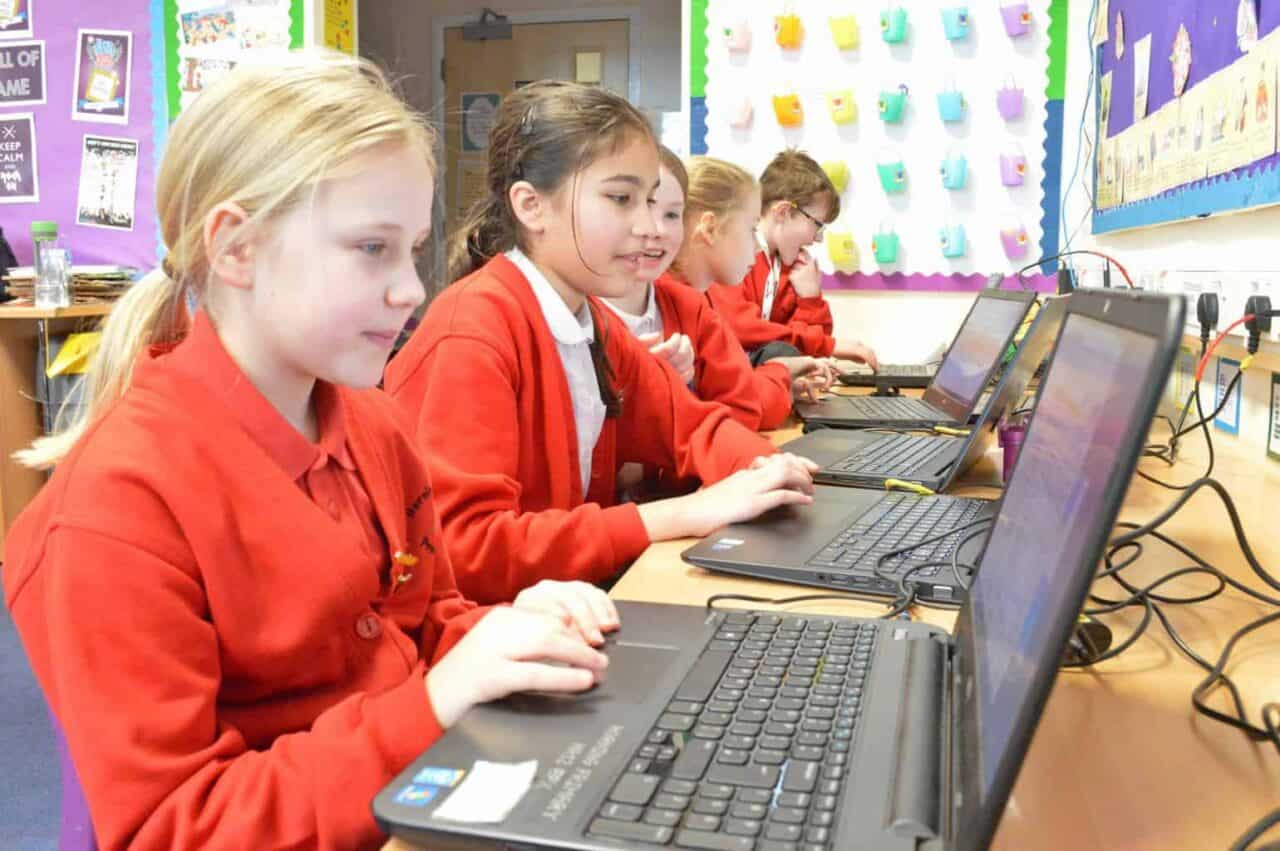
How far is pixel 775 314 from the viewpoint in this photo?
2871mm

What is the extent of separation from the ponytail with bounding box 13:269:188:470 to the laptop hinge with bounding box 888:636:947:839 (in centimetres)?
56

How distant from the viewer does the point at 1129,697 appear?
2.14 feet

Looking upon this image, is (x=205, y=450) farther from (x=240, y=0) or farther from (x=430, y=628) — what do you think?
(x=240, y=0)

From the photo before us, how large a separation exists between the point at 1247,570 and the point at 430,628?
684 millimetres

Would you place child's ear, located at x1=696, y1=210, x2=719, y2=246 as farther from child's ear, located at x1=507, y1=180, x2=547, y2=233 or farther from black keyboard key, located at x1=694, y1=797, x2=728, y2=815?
black keyboard key, located at x1=694, y1=797, x2=728, y2=815

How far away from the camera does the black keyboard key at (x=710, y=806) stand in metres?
0.48

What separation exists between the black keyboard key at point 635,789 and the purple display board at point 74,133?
326 centimetres

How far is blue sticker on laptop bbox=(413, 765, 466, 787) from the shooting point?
51 cm

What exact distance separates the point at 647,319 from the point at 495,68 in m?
3.31

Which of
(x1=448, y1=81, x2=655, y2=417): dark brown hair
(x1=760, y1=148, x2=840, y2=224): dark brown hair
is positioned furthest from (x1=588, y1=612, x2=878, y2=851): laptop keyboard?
(x1=760, y1=148, x2=840, y2=224): dark brown hair

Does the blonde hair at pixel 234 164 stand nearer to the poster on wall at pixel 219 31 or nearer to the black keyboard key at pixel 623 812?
the black keyboard key at pixel 623 812

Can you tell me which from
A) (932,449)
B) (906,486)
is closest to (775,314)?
(932,449)

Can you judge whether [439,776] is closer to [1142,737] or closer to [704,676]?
[704,676]

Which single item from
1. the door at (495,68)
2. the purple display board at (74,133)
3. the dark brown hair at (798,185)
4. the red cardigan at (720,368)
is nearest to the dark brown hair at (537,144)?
the red cardigan at (720,368)
